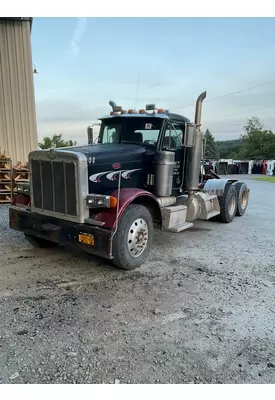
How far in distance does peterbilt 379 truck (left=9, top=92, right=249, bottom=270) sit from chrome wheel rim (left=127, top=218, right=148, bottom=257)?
14 millimetres

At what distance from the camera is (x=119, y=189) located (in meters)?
4.03

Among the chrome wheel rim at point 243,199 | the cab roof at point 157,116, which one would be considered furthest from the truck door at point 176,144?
the chrome wheel rim at point 243,199

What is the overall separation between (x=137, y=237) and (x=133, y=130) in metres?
2.17

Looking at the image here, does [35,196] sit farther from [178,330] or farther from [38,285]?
[178,330]

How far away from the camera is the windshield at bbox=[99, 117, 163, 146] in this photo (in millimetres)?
5289

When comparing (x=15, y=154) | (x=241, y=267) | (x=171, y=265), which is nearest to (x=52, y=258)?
(x=171, y=265)

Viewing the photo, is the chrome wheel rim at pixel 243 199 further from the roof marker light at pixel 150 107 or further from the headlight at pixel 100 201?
the headlight at pixel 100 201

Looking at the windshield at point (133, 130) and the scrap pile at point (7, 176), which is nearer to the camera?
the windshield at point (133, 130)

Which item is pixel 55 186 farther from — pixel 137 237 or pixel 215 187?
pixel 215 187

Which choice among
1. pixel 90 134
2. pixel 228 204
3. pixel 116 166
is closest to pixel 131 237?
pixel 116 166

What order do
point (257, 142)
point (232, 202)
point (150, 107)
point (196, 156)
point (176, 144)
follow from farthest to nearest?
point (257, 142)
point (232, 202)
point (196, 156)
point (176, 144)
point (150, 107)

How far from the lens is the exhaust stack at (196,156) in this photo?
221 inches

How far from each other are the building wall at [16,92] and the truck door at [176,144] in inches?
252

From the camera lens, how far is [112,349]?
251cm
